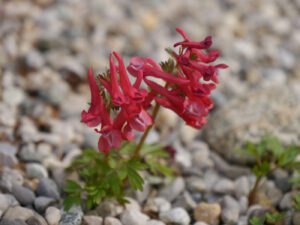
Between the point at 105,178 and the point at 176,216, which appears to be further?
the point at 176,216

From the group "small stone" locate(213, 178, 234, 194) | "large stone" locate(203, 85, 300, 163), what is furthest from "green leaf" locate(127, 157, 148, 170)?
"large stone" locate(203, 85, 300, 163)

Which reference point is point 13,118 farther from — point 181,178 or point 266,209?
point 266,209

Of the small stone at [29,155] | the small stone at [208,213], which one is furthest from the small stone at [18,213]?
the small stone at [208,213]

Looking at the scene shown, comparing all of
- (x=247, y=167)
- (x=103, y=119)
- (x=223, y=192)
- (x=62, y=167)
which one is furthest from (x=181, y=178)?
(x=103, y=119)

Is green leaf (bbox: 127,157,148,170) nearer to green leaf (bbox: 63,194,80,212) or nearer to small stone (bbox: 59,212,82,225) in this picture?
green leaf (bbox: 63,194,80,212)

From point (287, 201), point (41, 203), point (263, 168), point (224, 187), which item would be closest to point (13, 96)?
point (41, 203)

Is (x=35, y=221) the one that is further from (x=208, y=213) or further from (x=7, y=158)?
(x=208, y=213)
